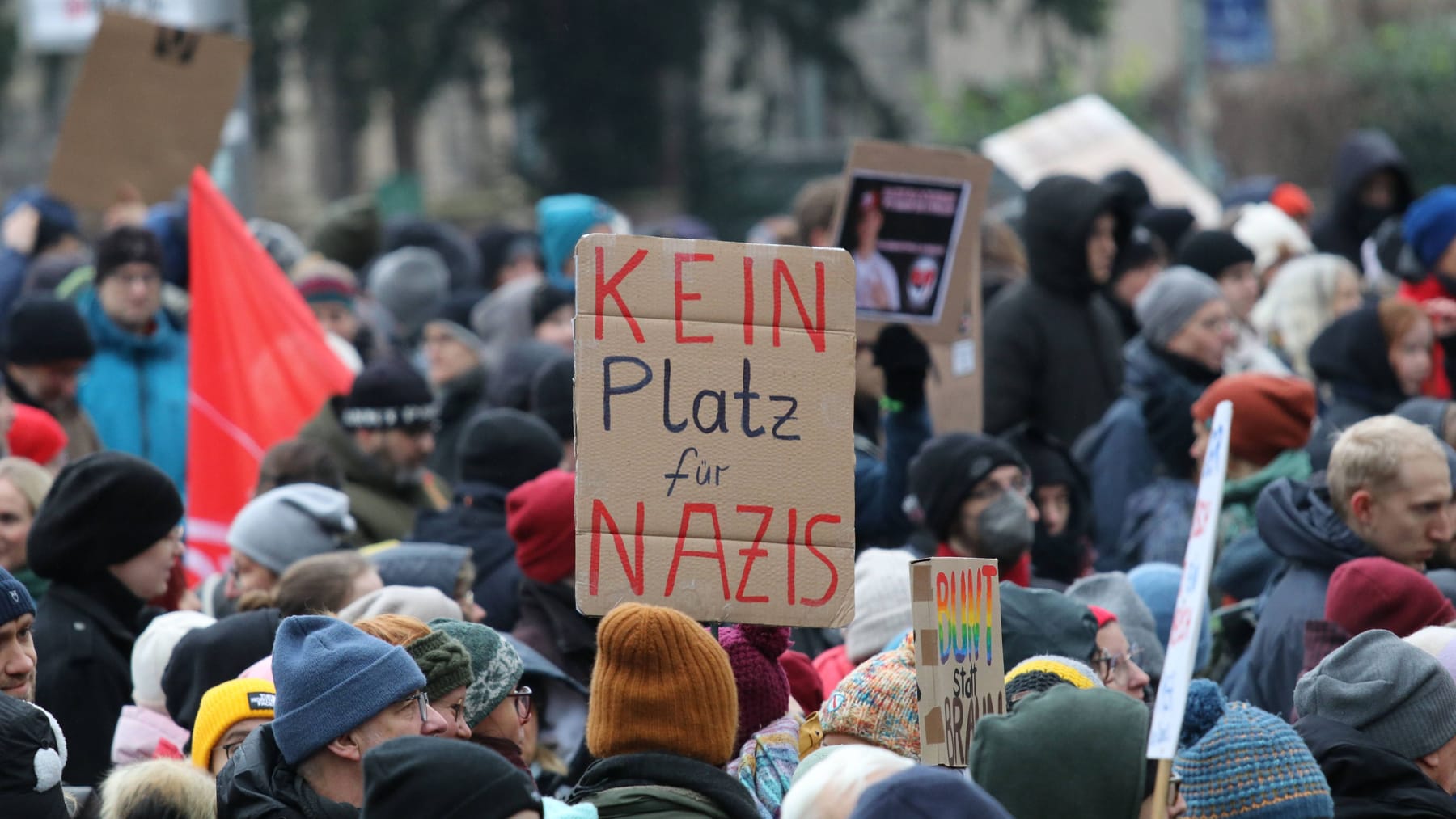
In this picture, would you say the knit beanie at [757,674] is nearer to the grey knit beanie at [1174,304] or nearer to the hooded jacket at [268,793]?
the hooded jacket at [268,793]

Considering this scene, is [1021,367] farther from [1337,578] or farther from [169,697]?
[169,697]

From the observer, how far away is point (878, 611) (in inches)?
199

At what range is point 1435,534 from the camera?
207 inches

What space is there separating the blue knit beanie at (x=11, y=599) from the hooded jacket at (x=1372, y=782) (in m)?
2.58

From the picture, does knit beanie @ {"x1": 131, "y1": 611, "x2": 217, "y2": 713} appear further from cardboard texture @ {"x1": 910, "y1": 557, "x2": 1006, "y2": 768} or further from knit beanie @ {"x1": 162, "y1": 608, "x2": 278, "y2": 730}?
cardboard texture @ {"x1": 910, "y1": 557, "x2": 1006, "y2": 768}

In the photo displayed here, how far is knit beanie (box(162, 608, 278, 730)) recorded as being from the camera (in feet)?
14.9

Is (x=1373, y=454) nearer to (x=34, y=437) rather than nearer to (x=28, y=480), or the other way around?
(x=28, y=480)

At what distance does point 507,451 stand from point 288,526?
865 millimetres

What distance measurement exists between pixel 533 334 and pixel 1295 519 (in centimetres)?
508

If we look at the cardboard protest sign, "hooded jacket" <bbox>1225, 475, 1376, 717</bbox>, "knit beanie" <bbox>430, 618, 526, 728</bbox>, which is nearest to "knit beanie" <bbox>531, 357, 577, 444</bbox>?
the cardboard protest sign

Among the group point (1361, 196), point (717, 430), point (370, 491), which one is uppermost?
point (717, 430)

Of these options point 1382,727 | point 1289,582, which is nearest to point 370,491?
point 1289,582

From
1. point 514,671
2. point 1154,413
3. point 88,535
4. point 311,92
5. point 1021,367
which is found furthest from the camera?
point 311,92

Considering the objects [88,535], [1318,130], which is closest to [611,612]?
[88,535]
